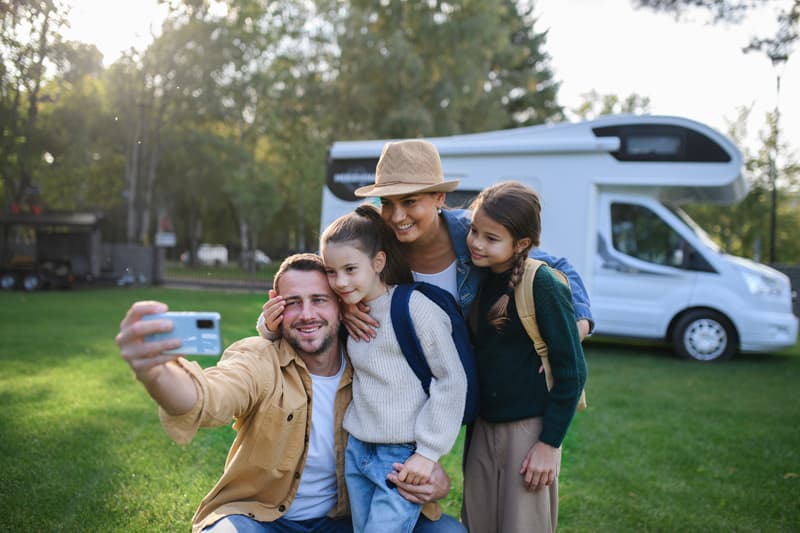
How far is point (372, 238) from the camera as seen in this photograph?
2332mm

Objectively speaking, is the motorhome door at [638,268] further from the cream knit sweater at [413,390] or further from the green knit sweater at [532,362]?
the cream knit sweater at [413,390]

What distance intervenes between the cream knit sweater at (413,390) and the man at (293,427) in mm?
139

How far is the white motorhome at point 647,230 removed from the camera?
28.9 feet

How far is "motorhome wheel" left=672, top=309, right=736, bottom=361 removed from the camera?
904 centimetres

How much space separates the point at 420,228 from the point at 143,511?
2.49m

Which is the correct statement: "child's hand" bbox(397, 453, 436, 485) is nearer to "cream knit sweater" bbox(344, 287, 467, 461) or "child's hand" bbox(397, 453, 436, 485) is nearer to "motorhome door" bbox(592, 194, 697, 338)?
"cream knit sweater" bbox(344, 287, 467, 461)

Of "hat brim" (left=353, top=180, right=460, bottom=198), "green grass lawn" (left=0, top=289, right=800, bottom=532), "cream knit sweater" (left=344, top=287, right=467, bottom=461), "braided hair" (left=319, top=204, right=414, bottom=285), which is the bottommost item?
"green grass lawn" (left=0, top=289, right=800, bottom=532)

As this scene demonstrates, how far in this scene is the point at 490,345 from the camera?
2.32 meters

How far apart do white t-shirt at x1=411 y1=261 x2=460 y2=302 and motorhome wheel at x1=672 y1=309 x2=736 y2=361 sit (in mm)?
7747

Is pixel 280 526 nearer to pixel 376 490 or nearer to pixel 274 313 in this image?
pixel 376 490

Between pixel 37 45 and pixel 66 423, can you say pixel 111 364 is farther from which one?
pixel 37 45

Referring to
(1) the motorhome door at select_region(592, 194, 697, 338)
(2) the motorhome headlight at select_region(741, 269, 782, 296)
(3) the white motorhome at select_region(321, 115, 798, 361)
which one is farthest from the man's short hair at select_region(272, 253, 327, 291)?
(2) the motorhome headlight at select_region(741, 269, 782, 296)

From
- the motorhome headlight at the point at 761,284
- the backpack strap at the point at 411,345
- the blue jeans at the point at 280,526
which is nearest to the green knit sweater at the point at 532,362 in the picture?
the backpack strap at the point at 411,345

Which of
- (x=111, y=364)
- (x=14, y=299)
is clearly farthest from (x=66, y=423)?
(x=14, y=299)
